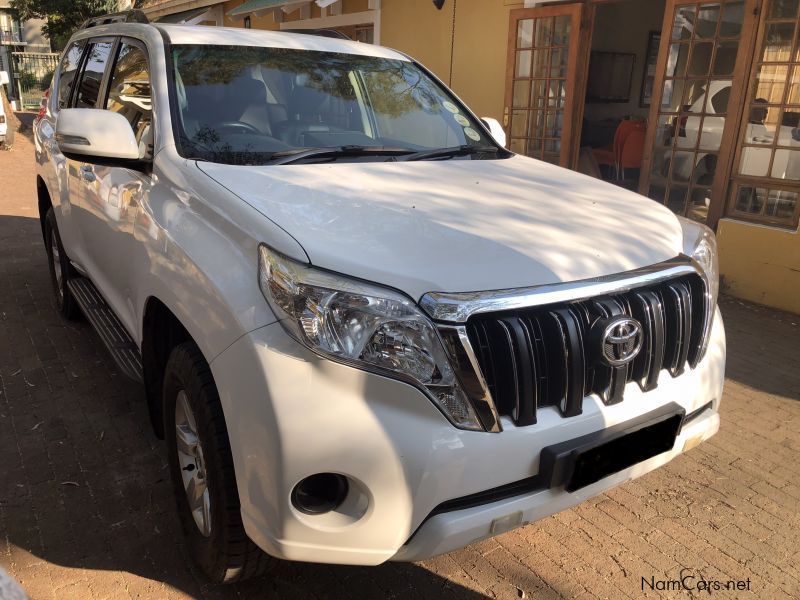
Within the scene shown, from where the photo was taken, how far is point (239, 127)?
2.82 meters

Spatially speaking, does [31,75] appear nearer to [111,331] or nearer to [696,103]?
[696,103]

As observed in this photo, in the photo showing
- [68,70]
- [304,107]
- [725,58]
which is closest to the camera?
[304,107]

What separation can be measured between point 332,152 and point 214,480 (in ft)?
4.75

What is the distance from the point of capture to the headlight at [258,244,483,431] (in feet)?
5.76

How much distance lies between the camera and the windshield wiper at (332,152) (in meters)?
2.65

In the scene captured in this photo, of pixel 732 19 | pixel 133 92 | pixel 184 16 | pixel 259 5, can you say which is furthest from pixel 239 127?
pixel 184 16

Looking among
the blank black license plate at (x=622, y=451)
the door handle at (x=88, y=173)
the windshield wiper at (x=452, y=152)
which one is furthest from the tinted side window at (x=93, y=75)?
the blank black license plate at (x=622, y=451)

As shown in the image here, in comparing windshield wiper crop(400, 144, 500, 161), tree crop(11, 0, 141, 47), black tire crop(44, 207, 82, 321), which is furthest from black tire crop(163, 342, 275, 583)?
tree crop(11, 0, 141, 47)

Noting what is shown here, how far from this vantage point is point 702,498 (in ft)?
9.77

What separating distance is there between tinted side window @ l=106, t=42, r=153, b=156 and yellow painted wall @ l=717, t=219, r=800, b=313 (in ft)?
16.2

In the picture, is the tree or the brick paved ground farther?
the tree

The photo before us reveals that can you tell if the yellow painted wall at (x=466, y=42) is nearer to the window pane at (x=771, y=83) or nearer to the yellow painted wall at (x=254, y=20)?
the window pane at (x=771, y=83)

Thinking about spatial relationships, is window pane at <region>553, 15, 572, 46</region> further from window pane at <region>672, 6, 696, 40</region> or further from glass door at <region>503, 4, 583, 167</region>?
window pane at <region>672, 6, 696, 40</region>

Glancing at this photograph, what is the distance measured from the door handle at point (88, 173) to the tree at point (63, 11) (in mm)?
26514
